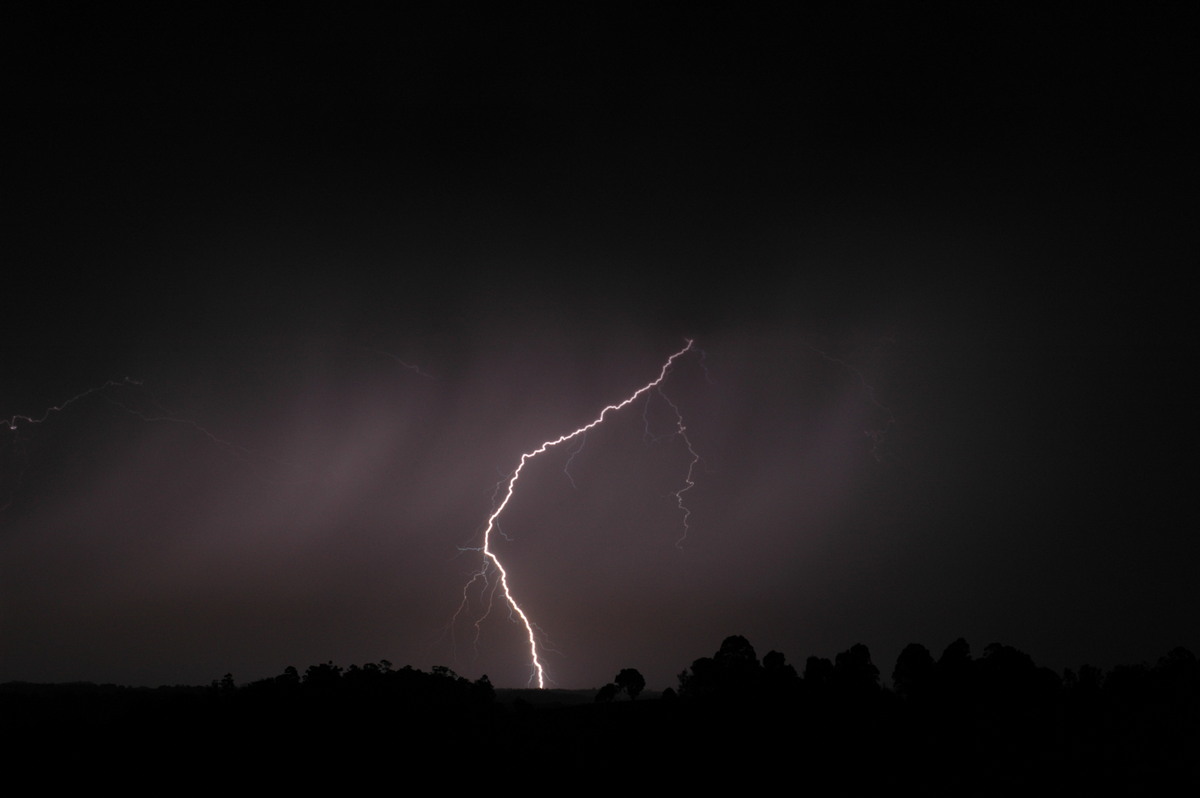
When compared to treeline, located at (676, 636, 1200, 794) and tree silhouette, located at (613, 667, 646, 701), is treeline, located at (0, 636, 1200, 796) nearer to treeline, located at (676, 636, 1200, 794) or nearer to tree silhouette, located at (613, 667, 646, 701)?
treeline, located at (676, 636, 1200, 794)

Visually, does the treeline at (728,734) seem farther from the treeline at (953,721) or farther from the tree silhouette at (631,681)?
the tree silhouette at (631,681)

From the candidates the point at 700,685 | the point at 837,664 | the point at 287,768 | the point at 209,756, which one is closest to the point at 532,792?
the point at 287,768

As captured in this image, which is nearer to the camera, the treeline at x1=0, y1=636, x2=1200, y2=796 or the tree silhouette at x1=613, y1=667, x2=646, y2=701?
the treeline at x1=0, y1=636, x2=1200, y2=796

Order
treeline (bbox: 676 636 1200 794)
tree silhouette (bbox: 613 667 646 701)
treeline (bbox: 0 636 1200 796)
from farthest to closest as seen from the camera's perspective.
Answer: tree silhouette (bbox: 613 667 646 701)
treeline (bbox: 0 636 1200 796)
treeline (bbox: 676 636 1200 794)

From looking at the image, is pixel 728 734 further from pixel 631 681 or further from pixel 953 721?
pixel 631 681

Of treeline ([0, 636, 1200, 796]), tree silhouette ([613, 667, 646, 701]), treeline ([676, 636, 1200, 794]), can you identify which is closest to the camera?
treeline ([676, 636, 1200, 794])

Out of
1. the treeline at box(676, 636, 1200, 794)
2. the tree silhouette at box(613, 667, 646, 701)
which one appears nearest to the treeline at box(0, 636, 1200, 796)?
the treeline at box(676, 636, 1200, 794)

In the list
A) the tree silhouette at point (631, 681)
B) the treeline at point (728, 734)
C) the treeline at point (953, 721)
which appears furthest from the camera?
the tree silhouette at point (631, 681)

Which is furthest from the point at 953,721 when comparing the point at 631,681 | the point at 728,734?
the point at 631,681

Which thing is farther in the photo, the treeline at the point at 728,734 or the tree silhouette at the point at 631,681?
the tree silhouette at the point at 631,681

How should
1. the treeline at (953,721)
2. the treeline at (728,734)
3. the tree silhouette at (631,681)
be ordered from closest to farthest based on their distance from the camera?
the treeline at (953,721), the treeline at (728,734), the tree silhouette at (631,681)

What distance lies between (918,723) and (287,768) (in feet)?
84.2

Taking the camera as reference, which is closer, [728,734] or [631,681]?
[728,734]

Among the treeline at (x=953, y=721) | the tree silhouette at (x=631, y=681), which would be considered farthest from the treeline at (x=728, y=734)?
the tree silhouette at (x=631, y=681)
